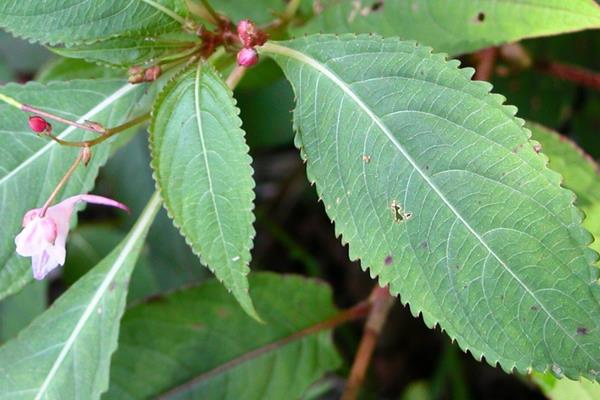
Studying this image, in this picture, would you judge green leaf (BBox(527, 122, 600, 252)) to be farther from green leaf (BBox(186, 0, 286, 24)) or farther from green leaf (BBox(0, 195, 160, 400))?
green leaf (BBox(0, 195, 160, 400))

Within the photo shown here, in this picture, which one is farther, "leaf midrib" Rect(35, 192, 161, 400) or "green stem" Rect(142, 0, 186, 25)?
"leaf midrib" Rect(35, 192, 161, 400)

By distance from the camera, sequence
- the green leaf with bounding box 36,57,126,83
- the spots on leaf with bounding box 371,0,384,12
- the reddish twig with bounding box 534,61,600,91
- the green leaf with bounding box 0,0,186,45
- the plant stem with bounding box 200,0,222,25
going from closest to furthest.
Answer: the green leaf with bounding box 0,0,186,45
the plant stem with bounding box 200,0,222,25
the spots on leaf with bounding box 371,0,384,12
the green leaf with bounding box 36,57,126,83
the reddish twig with bounding box 534,61,600,91

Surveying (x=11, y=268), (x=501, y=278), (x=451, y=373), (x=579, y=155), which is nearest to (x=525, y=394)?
(x=451, y=373)

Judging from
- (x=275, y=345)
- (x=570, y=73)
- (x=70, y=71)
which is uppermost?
(x=70, y=71)

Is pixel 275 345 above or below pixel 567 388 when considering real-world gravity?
above

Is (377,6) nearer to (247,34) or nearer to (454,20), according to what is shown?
(454,20)

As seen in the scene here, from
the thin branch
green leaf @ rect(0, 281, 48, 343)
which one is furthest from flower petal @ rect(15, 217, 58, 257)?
green leaf @ rect(0, 281, 48, 343)

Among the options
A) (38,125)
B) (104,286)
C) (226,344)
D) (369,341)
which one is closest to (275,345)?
(226,344)
